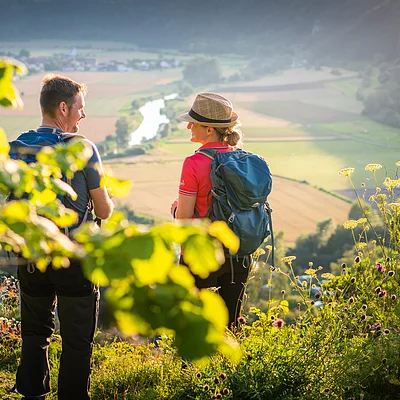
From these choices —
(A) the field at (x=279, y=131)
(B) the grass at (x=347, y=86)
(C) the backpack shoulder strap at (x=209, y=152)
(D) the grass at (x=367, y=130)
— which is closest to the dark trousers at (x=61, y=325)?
(C) the backpack shoulder strap at (x=209, y=152)

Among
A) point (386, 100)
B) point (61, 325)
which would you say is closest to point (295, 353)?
point (61, 325)

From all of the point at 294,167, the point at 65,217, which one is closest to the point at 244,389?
the point at 65,217

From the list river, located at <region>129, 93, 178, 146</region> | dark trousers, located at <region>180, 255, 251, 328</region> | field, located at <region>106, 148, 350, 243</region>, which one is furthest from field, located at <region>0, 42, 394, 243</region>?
dark trousers, located at <region>180, 255, 251, 328</region>

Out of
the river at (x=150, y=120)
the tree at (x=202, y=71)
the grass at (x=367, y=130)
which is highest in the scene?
the tree at (x=202, y=71)

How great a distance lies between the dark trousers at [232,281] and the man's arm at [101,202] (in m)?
0.69

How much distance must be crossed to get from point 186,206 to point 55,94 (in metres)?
0.81

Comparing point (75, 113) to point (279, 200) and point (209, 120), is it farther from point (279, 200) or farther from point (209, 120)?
point (279, 200)

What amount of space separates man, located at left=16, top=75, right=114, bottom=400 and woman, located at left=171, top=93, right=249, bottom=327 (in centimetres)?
48

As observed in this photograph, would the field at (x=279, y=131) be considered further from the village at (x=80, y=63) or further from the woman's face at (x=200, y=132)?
the woman's face at (x=200, y=132)

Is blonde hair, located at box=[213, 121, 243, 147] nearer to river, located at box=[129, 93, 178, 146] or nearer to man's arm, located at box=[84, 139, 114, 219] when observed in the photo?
man's arm, located at box=[84, 139, 114, 219]

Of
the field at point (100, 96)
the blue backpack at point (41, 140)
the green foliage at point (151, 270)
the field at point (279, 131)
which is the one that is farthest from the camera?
the field at point (100, 96)

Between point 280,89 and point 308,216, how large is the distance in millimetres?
39987

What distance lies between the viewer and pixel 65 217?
1311 millimetres

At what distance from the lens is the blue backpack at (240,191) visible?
299 cm
